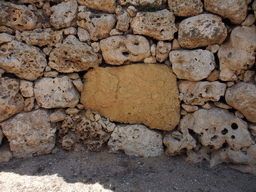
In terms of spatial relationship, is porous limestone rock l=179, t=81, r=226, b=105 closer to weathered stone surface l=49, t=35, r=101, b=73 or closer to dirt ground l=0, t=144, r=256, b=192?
dirt ground l=0, t=144, r=256, b=192

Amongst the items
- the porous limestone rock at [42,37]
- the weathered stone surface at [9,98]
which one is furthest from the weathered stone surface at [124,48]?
the weathered stone surface at [9,98]

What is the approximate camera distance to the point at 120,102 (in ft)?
9.43

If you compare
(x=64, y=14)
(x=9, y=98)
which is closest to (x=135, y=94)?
(x=64, y=14)

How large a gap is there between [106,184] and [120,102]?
46.6 inches

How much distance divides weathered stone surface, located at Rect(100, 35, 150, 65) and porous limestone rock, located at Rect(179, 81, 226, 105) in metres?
0.78

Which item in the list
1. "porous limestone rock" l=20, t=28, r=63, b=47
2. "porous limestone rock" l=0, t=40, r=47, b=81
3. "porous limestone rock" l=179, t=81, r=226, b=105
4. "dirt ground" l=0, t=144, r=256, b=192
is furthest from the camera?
"porous limestone rock" l=20, t=28, r=63, b=47

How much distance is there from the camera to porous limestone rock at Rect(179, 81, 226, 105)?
98.8 inches

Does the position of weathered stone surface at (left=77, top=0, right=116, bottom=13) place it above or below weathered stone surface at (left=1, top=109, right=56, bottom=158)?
above

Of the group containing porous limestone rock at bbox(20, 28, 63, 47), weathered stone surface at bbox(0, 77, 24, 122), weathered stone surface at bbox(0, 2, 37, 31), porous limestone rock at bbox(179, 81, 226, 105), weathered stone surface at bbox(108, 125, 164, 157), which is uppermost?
weathered stone surface at bbox(0, 2, 37, 31)

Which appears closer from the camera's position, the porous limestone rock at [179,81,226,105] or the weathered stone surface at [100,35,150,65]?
the porous limestone rock at [179,81,226,105]

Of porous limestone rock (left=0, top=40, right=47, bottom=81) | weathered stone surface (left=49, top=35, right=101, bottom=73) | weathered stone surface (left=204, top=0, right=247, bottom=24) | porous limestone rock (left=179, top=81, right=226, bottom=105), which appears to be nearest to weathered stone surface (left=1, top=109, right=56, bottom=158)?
porous limestone rock (left=0, top=40, right=47, bottom=81)

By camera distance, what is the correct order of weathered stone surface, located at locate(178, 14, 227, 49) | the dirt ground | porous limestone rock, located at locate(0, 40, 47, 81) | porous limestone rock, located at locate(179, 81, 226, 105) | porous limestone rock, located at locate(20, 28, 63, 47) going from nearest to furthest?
the dirt ground → weathered stone surface, located at locate(178, 14, 227, 49) → porous limestone rock, located at locate(179, 81, 226, 105) → porous limestone rock, located at locate(0, 40, 47, 81) → porous limestone rock, located at locate(20, 28, 63, 47)

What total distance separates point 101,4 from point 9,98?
197cm

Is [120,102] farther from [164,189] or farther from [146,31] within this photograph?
[164,189]
